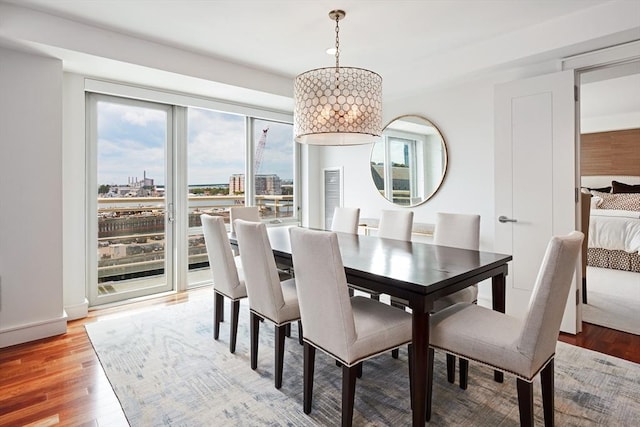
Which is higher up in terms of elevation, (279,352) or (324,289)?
(324,289)

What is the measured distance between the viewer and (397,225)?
3207mm

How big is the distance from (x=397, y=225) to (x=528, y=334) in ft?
5.85

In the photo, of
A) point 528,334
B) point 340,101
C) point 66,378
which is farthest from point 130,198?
point 528,334

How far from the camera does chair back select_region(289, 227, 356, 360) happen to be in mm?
1622

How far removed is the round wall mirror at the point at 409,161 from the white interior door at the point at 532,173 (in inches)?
30.9

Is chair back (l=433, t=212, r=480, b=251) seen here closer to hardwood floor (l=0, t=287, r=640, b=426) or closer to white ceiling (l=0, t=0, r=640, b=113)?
hardwood floor (l=0, t=287, r=640, b=426)

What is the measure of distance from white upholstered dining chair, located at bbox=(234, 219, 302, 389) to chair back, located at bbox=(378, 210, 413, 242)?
1.28 meters

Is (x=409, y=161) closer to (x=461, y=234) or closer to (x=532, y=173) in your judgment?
(x=532, y=173)

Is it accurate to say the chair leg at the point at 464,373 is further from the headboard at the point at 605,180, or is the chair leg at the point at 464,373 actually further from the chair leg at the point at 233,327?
the headboard at the point at 605,180

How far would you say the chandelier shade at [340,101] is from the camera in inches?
93.3

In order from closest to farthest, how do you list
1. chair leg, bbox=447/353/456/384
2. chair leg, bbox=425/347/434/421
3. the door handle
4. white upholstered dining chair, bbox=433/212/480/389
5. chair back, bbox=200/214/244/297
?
chair leg, bbox=425/347/434/421
chair leg, bbox=447/353/456/384
white upholstered dining chair, bbox=433/212/480/389
chair back, bbox=200/214/244/297
the door handle

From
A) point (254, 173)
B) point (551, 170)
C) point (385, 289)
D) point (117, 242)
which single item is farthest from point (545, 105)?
point (117, 242)

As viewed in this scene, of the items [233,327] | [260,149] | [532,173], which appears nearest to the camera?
[233,327]

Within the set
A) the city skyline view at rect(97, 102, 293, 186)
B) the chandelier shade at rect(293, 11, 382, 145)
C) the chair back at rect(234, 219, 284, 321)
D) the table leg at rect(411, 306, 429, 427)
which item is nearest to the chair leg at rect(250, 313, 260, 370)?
the chair back at rect(234, 219, 284, 321)
